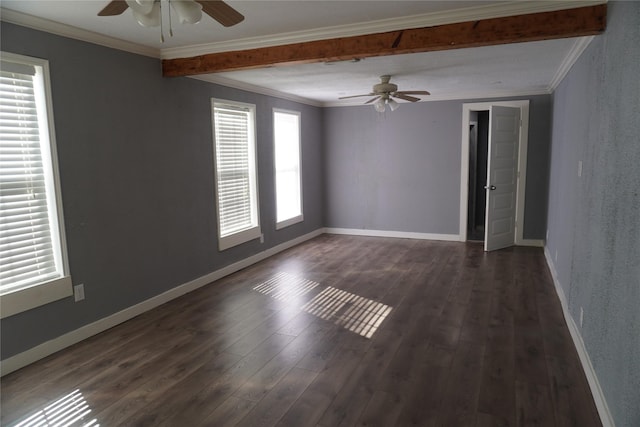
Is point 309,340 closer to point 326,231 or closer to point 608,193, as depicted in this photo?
point 608,193

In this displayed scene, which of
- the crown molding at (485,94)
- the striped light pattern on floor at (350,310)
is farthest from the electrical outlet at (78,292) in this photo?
the crown molding at (485,94)

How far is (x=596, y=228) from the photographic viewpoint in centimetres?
264

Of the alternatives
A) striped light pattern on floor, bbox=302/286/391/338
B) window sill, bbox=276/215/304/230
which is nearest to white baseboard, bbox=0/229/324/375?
window sill, bbox=276/215/304/230

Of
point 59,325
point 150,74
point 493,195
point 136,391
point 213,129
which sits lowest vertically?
point 136,391

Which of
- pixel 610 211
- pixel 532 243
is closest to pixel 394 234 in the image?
pixel 532 243

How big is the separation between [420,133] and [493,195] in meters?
1.61

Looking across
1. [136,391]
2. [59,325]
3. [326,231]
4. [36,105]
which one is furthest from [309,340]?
[326,231]

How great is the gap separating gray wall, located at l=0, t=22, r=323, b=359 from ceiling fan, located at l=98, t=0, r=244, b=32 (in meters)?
1.47

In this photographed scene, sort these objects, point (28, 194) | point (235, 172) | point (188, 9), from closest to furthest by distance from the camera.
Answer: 1. point (188, 9)
2. point (28, 194)
3. point (235, 172)

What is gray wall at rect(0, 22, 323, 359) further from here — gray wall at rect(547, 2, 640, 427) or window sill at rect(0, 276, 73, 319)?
gray wall at rect(547, 2, 640, 427)

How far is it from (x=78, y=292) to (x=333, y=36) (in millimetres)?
2919

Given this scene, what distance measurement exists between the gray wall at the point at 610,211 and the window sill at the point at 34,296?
364cm

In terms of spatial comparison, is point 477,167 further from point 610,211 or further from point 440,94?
point 610,211

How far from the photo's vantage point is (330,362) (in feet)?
9.85
